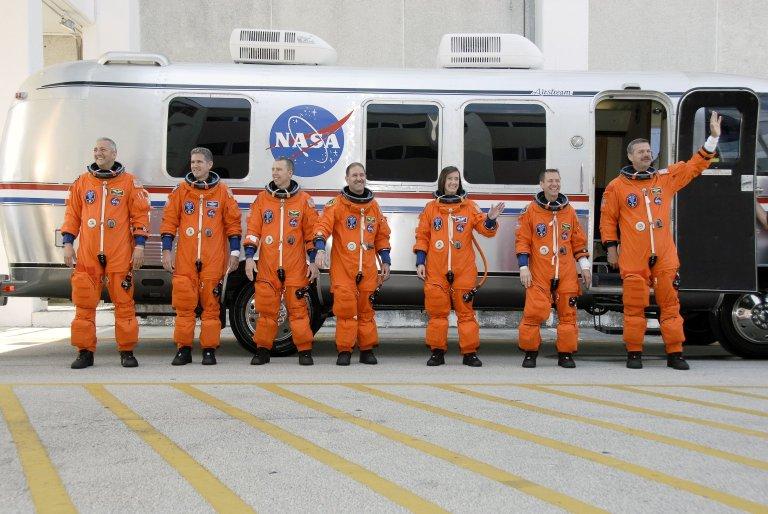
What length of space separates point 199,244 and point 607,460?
16.5ft

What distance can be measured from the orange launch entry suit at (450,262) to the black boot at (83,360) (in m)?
3.13

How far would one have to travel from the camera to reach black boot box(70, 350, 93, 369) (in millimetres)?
8625

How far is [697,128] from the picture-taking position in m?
9.48

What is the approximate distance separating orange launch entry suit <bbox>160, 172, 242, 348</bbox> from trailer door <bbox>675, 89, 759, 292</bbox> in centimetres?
446

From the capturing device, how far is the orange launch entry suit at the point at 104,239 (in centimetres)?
851

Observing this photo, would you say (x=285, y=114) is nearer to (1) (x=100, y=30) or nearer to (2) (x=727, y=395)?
(2) (x=727, y=395)

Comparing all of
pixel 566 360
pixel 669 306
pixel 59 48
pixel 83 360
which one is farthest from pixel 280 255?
pixel 59 48

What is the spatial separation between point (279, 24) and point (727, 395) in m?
12.3

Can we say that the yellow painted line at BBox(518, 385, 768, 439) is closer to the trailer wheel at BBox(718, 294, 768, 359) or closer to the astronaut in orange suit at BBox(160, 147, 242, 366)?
the astronaut in orange suit at BBox(160, 147, 242, 366)

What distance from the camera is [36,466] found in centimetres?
473

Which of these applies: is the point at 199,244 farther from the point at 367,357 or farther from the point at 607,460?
the point at 607,460

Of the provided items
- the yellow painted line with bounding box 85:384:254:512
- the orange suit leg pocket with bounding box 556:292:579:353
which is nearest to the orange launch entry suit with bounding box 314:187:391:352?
the orange suit leg pocket with bounding box 556:292:579:353

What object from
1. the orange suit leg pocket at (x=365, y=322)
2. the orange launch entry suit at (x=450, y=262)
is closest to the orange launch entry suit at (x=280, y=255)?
the orange suit leg pocket at (x=365, y=322)

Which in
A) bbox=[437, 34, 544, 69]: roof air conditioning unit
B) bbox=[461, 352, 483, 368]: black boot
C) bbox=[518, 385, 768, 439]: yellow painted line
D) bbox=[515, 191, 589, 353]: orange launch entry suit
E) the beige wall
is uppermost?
the beige wall
